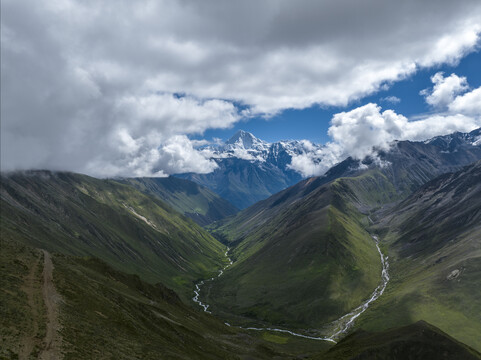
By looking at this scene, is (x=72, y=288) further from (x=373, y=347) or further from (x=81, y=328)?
(x=373, y=347)

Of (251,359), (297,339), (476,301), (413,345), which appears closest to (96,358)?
(251,359)

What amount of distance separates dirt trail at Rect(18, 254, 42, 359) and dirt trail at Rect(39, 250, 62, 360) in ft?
5.26

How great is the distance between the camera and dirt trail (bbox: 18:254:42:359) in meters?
49.7

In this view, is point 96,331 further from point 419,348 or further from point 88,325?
point 419,348

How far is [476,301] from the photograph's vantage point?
19262cm

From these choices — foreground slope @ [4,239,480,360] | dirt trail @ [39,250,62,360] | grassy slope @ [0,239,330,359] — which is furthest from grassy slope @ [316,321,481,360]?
dirt trail @ [39,250,62,360]

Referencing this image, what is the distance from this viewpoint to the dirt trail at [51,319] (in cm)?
5150

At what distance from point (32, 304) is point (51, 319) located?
22.7 ft

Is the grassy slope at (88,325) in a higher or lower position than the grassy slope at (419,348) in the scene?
higher

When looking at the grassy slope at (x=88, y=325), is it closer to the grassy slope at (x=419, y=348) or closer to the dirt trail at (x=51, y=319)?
the dirt trail at (x=51, y=319)

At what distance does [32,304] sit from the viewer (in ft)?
215

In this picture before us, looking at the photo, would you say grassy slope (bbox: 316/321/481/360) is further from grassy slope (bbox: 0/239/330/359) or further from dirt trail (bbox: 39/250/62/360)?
dirt trail (bbox: 39/250/62/360)

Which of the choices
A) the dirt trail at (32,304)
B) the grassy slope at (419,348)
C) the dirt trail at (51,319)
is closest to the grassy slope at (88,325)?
the dirt trail at (32,304)

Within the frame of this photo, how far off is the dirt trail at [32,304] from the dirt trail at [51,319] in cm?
160
